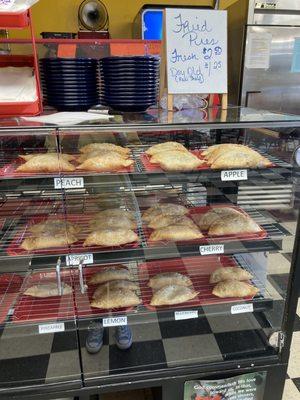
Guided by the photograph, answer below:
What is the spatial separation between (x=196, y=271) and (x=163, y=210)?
1.34 feet

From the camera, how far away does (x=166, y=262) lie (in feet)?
6.28

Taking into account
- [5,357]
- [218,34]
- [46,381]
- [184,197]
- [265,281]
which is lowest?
[5,357]

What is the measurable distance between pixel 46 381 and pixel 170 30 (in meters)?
1.50

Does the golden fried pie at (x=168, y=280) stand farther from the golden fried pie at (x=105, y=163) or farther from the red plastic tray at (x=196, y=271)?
the golden fried pie at (x=105, y=163)

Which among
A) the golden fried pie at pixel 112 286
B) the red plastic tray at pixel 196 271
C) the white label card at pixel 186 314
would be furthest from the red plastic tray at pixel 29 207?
the white label card at pixel 186 314

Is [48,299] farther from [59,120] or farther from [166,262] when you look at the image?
[59,120]

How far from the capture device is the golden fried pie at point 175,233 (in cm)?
144

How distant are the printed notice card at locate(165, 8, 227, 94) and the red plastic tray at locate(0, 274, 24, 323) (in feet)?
3.81

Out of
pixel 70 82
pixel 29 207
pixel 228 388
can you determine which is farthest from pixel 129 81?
pixel 228 388

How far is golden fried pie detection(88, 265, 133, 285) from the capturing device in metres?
1.71

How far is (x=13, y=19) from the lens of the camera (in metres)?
→ 1.02

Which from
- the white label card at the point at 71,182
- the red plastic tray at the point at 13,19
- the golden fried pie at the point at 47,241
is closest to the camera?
the red plastic tray at the point at 13,19

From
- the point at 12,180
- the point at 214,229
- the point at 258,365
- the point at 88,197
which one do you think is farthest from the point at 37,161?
the point at 258,365

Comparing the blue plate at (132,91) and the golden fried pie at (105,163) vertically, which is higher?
the blue plate at (132,91)
